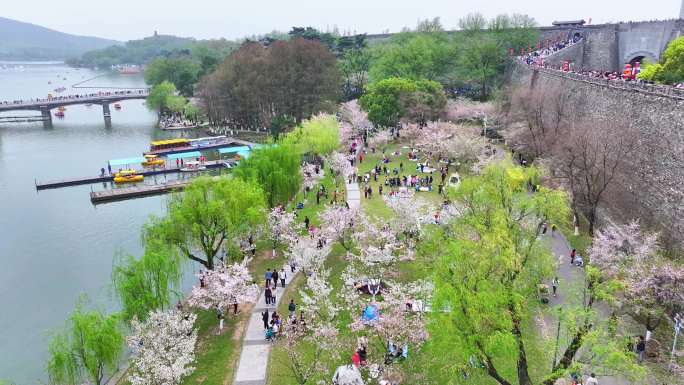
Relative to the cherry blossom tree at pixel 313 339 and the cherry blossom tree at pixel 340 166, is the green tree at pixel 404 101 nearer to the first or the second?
the cherry blossom tree at pixel 340 166

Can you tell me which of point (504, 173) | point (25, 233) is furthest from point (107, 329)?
point (25, 233)

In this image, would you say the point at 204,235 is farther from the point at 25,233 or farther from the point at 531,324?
the point at 25,233

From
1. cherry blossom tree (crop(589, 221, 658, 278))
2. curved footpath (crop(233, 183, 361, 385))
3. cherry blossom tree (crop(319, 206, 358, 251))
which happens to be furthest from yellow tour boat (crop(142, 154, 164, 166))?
cherry blossom tree (crop(589, 221, 658, 278))

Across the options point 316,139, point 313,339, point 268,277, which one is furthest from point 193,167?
point 313,339

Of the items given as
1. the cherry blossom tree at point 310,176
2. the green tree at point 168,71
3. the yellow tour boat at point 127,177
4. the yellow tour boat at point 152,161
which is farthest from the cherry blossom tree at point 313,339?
the green tree at point 168,71

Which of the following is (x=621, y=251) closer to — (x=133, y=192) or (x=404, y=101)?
(x=404, y=101)
